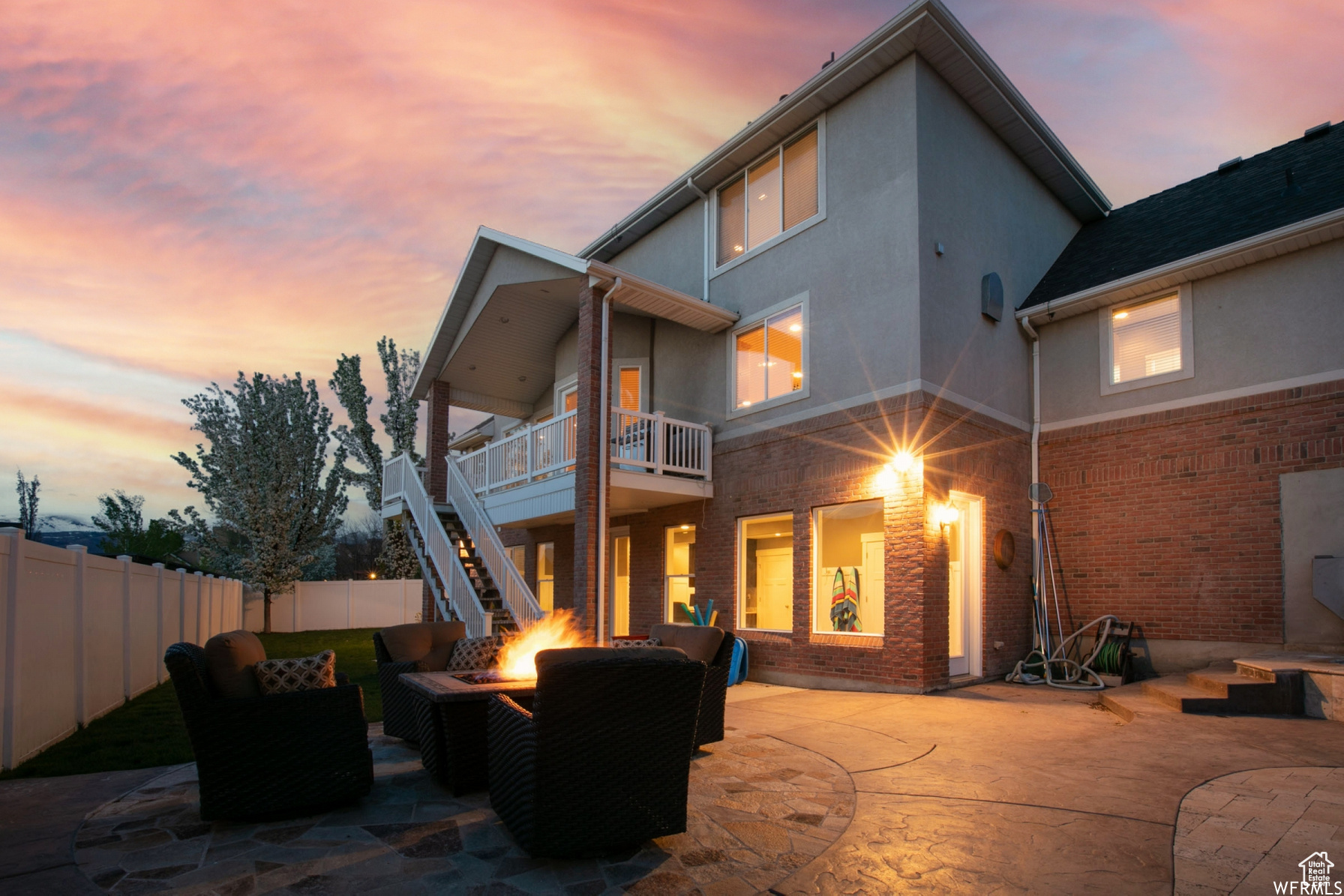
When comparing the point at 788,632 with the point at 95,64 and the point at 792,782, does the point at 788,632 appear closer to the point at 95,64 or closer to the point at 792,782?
the point at 792,782

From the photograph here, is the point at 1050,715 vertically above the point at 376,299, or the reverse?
the point at 376,299

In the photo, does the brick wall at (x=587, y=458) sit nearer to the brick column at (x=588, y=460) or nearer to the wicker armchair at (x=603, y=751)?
the brick column at (x=588, y=460)

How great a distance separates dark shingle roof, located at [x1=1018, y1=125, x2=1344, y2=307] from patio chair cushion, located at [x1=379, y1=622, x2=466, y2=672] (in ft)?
29.8

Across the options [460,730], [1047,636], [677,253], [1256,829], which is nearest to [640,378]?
[677,253]

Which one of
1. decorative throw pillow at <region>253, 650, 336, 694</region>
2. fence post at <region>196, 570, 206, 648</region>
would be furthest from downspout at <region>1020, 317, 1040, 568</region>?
fence post at <region>196, 570, 206, 648</region>

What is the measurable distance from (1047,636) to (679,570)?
210 inches

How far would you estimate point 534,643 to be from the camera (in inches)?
283

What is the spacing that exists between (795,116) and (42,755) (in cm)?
1071

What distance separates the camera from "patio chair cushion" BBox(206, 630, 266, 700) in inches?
165

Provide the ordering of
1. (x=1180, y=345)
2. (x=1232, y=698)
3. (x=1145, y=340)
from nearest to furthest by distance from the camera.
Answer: (x=1232, y=698) → (x=1180, y=345) → (x=1145, y=340)

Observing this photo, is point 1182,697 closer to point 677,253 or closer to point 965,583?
point 965,583

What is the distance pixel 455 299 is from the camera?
42.8 ft

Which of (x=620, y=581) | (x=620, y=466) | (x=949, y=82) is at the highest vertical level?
(x=949, y=82)

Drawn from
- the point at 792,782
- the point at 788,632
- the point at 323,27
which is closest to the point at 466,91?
the point at 323,27
